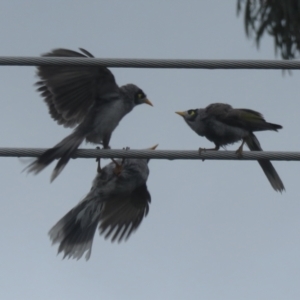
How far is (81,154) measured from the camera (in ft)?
28.5

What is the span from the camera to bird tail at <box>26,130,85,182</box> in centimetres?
870

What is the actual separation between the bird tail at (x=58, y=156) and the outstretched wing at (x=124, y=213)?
213 cm

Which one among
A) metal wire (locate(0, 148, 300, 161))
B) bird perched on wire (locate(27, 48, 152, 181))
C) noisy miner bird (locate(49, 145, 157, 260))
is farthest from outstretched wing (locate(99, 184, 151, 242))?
metal wire (locate(0, 148, 300, 161))

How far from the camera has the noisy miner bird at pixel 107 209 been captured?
10656 millimetres

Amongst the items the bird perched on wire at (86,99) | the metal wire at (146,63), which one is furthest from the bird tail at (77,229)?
the metal wire at (146,63)

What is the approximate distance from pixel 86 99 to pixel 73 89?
0.21m

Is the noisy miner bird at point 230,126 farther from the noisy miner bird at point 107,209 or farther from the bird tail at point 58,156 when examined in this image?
the bird tail at point 58,156

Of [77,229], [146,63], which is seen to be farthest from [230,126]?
[146,63]

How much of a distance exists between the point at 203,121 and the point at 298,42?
3.48m

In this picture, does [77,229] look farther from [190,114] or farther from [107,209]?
[190,114]

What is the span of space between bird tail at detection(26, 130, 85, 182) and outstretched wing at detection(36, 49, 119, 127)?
2.09 feet

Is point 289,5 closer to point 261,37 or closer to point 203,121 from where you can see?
point 261,37

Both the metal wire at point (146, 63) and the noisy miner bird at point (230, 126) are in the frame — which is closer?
A: the metal wire at point (146, 63)

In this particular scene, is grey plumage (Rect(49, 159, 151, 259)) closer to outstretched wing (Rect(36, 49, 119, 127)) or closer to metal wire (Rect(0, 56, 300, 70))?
outstretched wing (Rect(36, 49, 119, 127))
